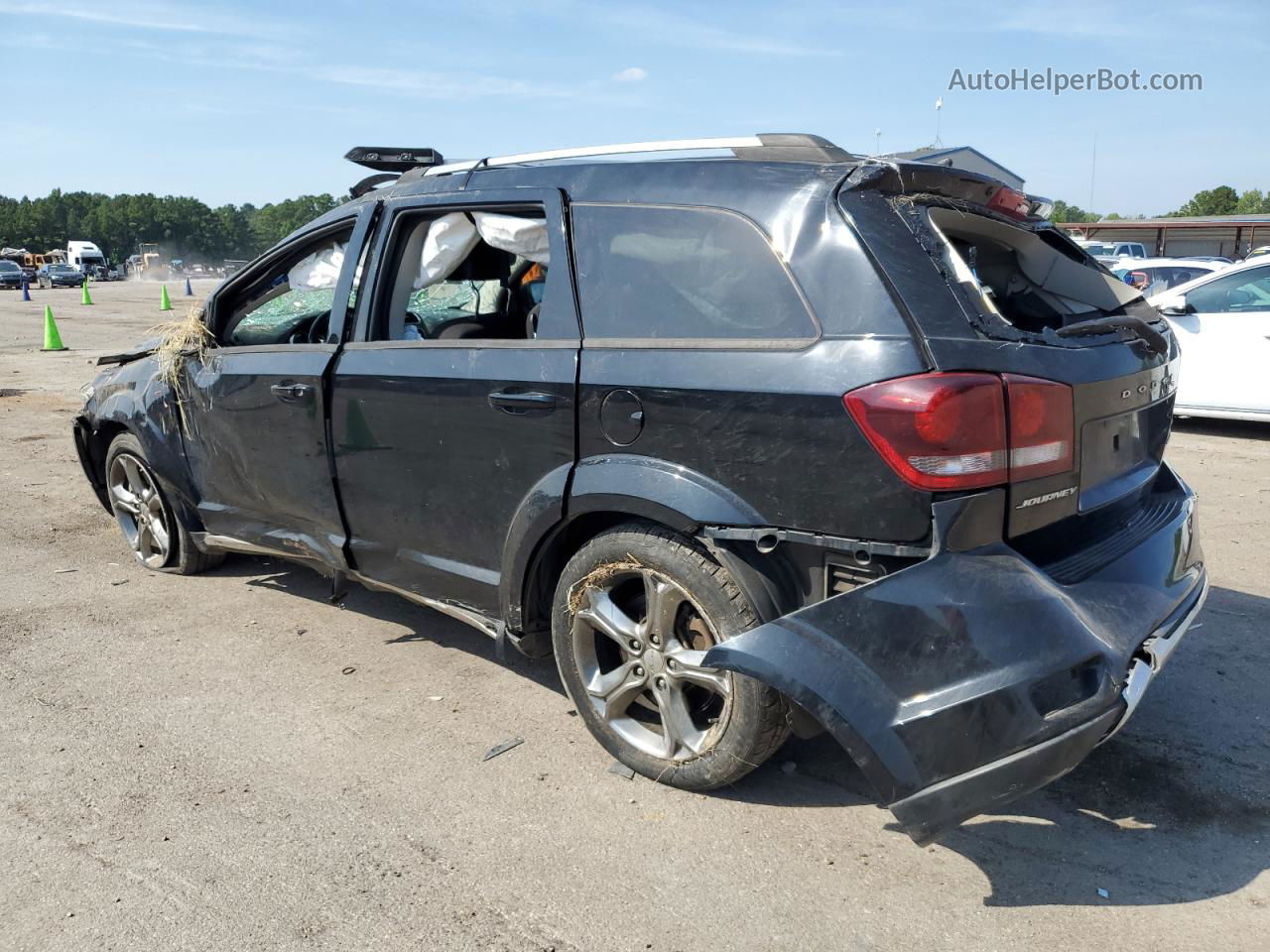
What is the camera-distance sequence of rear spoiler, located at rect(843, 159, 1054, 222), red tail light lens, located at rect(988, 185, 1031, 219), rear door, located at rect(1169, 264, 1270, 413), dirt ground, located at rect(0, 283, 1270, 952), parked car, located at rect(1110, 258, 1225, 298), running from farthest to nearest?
parked car, located at rect(1110, 258, 1225, 298), rear door, located at rect(1169, 264, 1270, 413), red tail light lens, located at rect(988, 185, 1031, 219), rear spoiler, located at rect(843, 159, 1054, 222), dirt ground, located at rect(0, 283, 1270, 952)

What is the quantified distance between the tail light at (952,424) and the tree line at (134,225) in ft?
436

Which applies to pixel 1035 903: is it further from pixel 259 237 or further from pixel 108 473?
pixel 259 237

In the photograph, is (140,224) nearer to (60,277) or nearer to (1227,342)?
(60,277)

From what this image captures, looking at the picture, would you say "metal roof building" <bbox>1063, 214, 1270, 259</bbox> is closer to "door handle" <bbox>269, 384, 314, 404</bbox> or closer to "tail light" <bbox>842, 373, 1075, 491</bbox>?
"door handle" <bbox>269, 384, 314, 404</bbox>

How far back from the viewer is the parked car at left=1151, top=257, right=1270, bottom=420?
340 inches

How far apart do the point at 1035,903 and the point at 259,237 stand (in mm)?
170501

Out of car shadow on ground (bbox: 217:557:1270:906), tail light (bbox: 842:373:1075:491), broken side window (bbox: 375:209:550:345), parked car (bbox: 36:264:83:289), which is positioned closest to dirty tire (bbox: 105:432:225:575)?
broken side window (bbox: 375:209:550:345)

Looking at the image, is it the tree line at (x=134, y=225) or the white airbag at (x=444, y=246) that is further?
the tree line at (x=134, y=225)

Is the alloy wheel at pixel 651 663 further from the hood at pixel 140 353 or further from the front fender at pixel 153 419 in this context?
the hood at pixel 140 353

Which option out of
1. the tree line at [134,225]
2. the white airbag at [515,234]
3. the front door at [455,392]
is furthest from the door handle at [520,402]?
the tree line at [134,225]

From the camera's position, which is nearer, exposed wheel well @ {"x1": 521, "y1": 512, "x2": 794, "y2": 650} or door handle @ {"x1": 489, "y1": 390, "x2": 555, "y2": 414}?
exposed wheel well @ {"x1": 521, "y1": 512, "x2": 794, "y2": 650}

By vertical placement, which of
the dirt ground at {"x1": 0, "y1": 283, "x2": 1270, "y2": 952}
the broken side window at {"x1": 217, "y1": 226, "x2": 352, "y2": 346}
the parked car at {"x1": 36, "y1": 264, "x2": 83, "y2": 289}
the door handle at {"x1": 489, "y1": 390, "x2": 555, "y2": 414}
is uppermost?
the parked car at {"x1": 36, "y1": 264, "x2": 83, "y2": 289}

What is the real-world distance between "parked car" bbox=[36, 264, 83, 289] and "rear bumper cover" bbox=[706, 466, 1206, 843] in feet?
210

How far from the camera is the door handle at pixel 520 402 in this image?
10.6 feet
